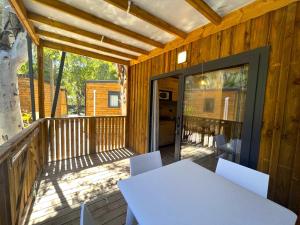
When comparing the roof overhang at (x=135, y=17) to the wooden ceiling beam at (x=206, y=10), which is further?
the roof overhang at (x=135, y=17)

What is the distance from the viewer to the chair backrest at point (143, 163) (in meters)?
1.54

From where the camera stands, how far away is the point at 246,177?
1.35 m

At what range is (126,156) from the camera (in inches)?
152

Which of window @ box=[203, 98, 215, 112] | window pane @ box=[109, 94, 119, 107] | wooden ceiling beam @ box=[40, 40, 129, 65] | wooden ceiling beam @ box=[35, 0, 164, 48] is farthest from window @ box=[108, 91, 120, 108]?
window @ box=[203, 98, 215, 112]

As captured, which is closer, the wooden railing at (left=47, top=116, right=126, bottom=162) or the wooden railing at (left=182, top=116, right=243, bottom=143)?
the wooden railing at (left=182, top=116, right=243, bottom=143)

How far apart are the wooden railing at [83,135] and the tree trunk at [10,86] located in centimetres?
93

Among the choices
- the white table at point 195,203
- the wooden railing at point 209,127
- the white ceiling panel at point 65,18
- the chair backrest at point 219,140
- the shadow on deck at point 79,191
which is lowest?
the shadow on deck at point 79,191

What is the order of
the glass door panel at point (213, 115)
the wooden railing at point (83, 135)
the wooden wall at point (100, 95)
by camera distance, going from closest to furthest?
the glass door panel at point (213, 115) → the wooden railing at point (83, 135) → the wooden wall at point (100, 95)

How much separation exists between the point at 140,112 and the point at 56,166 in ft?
7.41

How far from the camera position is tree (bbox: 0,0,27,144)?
3.16m

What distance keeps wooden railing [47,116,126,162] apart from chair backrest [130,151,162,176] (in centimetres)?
273

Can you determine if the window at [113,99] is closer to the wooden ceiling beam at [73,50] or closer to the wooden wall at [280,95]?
the wooden ceiling beam at [73,50]

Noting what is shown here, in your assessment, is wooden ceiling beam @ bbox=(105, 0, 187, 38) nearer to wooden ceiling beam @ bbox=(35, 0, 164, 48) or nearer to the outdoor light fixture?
the outdoor light fixture

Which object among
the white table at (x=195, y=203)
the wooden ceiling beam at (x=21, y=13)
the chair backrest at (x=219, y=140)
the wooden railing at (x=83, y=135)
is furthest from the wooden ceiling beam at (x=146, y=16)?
the wooden railing at (x=83, y=135)
